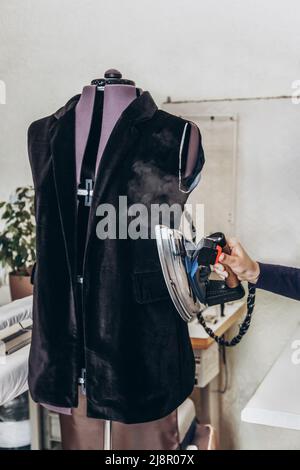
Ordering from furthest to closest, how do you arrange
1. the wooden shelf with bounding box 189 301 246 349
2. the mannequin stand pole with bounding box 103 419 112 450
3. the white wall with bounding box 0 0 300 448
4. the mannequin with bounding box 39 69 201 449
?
the white wall with bounding box 0 0 300 448, the wooden shelf with bounding box 189 301 246 349, the mannequin stand pole with bounding box 103 419 112 450, the mannequin with bounding box 39 69 201 449

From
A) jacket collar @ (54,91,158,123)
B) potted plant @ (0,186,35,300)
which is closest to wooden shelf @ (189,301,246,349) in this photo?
potted plant @ (0,186,35,300)

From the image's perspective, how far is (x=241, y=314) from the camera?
2.01 m

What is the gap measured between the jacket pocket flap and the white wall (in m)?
0.80

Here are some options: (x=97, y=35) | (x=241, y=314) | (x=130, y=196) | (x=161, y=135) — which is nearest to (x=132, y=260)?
(x=130, y=196)

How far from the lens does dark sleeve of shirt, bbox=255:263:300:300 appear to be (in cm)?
135

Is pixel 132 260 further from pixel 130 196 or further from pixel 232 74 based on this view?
pixel 232 74

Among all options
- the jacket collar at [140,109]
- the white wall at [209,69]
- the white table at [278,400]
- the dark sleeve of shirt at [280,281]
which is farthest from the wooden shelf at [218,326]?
the jacket collar at [140,109]

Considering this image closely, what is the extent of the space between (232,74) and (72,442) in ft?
4.03

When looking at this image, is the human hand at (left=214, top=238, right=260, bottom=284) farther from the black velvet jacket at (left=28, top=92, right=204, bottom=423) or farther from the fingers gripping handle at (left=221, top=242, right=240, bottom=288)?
the black velvet jacket at (left=28, top=92, right=204, bottom=423)

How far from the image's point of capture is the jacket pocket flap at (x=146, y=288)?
4.15 ft

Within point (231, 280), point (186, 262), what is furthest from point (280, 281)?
point (186, 262)

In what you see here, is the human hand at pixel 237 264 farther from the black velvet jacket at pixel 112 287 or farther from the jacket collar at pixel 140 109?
the jacket collar at pixel 140 109

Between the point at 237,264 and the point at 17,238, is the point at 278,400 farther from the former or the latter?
the point at 17,238

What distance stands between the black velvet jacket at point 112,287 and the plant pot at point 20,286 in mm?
593
